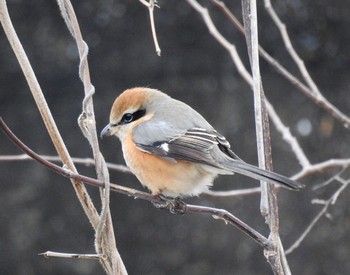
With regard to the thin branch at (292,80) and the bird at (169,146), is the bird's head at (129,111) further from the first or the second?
the thin branch at (292,80)

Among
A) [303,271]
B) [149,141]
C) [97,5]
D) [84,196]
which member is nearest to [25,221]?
[97,5]

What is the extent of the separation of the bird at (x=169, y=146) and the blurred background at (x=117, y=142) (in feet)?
5.18

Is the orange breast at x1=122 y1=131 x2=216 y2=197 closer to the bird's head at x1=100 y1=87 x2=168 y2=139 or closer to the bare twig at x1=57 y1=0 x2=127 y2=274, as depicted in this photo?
the bird's head at x1=100 y1=87 x2=168 y2=139

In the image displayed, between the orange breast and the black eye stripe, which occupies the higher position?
the black eye stripe

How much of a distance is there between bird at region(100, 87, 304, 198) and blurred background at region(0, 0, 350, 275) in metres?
1.58

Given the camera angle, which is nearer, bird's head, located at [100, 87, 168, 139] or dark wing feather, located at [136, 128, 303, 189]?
dark wing feather, located at [136, 128, 303, 189]

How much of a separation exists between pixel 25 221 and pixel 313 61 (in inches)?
76.9

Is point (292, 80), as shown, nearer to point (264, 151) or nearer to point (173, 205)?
point (173, 205)

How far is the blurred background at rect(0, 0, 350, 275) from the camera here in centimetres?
395

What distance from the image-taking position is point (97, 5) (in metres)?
3.99

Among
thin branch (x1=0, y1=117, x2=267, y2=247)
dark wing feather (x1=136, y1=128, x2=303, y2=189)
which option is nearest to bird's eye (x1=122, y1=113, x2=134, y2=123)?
dark wing feather (x1=136, y1=128, x2=303, y2=189)

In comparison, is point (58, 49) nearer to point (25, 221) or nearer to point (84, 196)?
point (25, 221)

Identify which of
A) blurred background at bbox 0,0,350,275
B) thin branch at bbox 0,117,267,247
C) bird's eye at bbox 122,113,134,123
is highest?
thin branch at bbox 0,117,267,247

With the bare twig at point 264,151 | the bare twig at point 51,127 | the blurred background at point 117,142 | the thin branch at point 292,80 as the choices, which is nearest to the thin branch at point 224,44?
the thin branch at point 292,80
